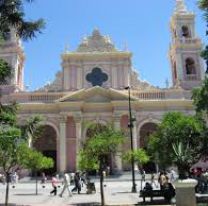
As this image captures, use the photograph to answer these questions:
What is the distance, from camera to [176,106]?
48.1m

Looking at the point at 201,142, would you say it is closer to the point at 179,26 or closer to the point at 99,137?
the point at 99,137

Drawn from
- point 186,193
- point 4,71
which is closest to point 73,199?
point 4,71

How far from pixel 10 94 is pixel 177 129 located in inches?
1141

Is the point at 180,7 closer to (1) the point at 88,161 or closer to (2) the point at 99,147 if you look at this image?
(1) the point at 88,161

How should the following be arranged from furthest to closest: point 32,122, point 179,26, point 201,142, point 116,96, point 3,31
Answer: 1. point 179,26
2. point 116,96
3. point 201,142
4. point 32,122
5. point 3,31

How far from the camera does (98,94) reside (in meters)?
47.4

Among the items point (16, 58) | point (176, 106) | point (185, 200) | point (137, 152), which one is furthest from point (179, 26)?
point (185, 200)

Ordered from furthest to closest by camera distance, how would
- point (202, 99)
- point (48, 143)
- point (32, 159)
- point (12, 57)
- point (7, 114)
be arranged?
point (12, 57), point (48, 143), point (202, 99), point (32, 159), point (7, 114)

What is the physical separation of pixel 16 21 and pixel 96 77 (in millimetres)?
34928

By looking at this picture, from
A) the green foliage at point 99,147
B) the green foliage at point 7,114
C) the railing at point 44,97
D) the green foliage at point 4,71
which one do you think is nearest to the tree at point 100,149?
the green foliage at point 99,147

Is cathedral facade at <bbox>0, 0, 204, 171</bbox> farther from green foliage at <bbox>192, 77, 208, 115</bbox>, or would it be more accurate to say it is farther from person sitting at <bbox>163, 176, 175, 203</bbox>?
person sitting at <bbox>163, 176, 175, 203</bbox>

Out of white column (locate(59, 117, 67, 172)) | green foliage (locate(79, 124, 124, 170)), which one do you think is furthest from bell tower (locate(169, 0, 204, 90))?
green foliage (locate(79, 124, 124, 170))

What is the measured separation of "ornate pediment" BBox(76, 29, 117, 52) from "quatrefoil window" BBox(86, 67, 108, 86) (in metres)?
2.79

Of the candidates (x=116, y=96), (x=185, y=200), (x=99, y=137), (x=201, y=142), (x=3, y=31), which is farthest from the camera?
(x=116, y=96)
